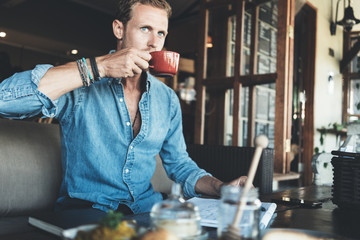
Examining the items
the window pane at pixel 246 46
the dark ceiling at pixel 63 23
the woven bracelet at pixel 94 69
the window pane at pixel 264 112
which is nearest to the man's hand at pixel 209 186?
the woven bracelet at pixel 94 69

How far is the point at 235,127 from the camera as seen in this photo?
2.84 m

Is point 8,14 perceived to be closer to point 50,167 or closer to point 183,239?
point 50,167

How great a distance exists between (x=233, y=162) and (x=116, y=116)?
911mm

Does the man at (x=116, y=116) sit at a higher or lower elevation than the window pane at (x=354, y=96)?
lower

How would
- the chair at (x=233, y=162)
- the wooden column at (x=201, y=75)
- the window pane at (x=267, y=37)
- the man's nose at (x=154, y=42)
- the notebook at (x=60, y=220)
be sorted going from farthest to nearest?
the wooden column at (x=201, y=75)
the window pane at (x=267, y=37)
the chair at (x=233, y=162)
the man's nose at (x=154, y=42)
the notebook at (x=60, y=220)

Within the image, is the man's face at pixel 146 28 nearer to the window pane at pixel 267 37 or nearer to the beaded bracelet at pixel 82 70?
the beaded bracelet at pixel 82 70

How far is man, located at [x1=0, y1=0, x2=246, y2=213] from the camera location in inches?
41.5

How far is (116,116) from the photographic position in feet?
4.29

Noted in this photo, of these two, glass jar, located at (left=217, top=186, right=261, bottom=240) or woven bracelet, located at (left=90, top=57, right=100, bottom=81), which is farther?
woven bracelet, located at (left=90, top=57, right=100, bottom=81)

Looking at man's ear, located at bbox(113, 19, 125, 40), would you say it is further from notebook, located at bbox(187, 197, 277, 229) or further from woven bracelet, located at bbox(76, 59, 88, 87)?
notebook, located at bbox(187, 197, 277, 229)

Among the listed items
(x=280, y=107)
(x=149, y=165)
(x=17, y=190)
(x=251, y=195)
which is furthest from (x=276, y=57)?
(x=251, y=195)

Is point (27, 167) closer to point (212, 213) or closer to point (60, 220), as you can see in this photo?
point (60, 220)

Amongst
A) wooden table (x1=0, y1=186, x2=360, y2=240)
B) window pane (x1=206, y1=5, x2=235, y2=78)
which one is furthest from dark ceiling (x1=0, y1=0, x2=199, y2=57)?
wooden table (x1=0, y1=186, x2=360, y2=240)

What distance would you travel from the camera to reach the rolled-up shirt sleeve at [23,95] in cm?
102
